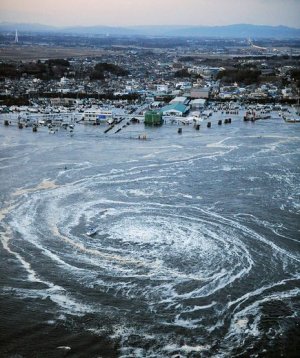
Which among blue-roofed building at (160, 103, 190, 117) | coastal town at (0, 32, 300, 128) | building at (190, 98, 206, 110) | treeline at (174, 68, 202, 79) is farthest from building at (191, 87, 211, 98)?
treeline at (174, 68, 202, 79)

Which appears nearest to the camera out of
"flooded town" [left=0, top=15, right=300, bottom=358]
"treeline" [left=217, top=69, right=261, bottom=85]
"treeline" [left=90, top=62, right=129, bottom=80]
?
"flooded town" [left=0, top=15, right=300, bottom=358]

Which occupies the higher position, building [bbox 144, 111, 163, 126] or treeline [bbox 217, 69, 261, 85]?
treeline [bbox 217, 69, 261, 85]

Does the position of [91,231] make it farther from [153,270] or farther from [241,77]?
[241,77]

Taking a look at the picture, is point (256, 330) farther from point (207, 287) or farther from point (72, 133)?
point (72, 133)

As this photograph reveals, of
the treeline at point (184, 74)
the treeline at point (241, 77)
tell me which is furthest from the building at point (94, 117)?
the treeline at point (184, 74)

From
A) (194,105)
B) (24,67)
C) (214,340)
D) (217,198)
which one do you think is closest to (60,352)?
(214,340)

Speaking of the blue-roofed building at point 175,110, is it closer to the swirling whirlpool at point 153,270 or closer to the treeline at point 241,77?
the treeline at point 241,77

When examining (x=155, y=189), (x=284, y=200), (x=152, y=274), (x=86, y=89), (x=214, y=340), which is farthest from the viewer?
(x=86, y=89)

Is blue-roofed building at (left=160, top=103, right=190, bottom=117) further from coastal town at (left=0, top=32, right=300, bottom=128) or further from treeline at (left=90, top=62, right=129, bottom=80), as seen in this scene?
treeline at (left=90, top=62, right=129, bottom=80)
